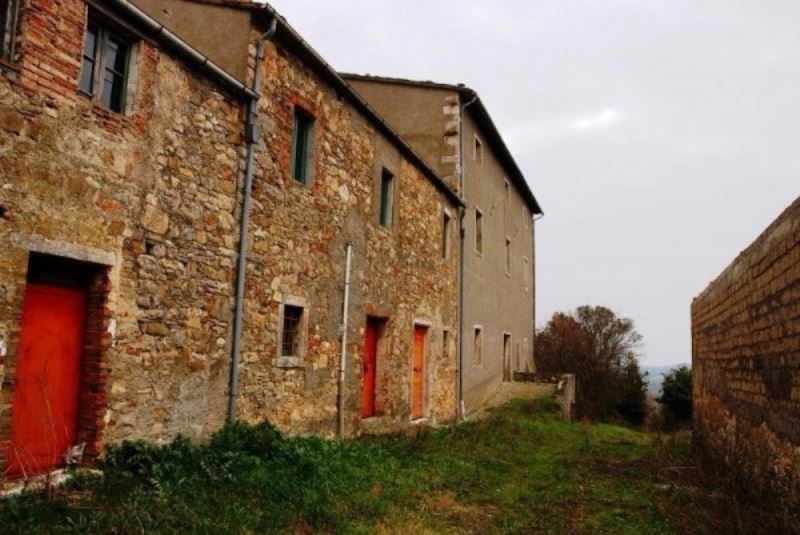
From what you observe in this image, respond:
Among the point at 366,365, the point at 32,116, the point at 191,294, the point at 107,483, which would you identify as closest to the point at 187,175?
the point at 191,294

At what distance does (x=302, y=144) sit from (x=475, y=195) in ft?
29.0

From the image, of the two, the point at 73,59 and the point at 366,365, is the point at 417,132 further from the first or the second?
the point at 73,59

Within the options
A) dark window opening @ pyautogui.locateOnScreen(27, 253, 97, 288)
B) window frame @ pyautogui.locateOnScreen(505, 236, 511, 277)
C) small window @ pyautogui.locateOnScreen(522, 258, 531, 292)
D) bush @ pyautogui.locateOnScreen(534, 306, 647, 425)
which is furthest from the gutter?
bush @ pyautogui.locateOnScreen(534, 306, 647, 425)

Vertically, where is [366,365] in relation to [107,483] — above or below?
above

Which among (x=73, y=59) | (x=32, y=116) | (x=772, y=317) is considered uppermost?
(x=73, y=59)

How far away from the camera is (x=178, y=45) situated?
6113mm

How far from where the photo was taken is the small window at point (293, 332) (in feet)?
26.7

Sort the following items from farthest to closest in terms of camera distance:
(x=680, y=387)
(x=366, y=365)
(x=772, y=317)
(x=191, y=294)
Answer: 1. (x=680, y=387)
2. (x=366, y=365)
3. (x=191, y=294)
4. (x=772, y=317)

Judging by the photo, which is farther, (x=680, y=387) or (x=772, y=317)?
(x=680, y=387)

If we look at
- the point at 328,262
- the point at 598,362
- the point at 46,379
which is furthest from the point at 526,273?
the point at 46,379

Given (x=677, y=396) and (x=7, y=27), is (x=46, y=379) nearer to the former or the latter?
(x=7, y=27)

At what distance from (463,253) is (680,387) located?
12.5 meters

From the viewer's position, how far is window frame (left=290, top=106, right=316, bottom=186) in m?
8.43

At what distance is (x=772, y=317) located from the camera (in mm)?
5688
